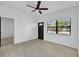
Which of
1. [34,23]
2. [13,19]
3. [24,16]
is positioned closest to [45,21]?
[34,23]

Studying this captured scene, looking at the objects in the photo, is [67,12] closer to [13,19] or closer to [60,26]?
[60,26]

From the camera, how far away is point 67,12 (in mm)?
4820

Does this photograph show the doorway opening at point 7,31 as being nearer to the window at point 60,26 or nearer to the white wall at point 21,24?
the white wall at point 21,24

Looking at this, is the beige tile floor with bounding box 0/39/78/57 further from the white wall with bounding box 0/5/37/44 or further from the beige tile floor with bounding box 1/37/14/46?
the white wall with bounding box 0/5/37/44

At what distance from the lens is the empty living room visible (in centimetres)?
393

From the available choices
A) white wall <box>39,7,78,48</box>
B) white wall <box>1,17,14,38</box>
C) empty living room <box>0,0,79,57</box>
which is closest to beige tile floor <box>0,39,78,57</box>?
empty living room <box>0,0,79,57</box>

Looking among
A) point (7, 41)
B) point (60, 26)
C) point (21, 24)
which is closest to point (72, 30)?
point (60, 26)

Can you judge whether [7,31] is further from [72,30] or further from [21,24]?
[72,30]

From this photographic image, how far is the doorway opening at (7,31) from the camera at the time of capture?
181 inches

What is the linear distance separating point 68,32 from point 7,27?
13.7 feet

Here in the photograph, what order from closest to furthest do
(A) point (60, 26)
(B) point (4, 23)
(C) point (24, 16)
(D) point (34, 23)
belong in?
(B) point (4, 23), (A) point (60, 26), (C) point (24, 16), (D) point (34, 23)

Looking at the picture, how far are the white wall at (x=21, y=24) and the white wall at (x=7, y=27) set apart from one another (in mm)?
237

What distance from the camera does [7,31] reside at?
4930mm

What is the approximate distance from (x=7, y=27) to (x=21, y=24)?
1228mm
